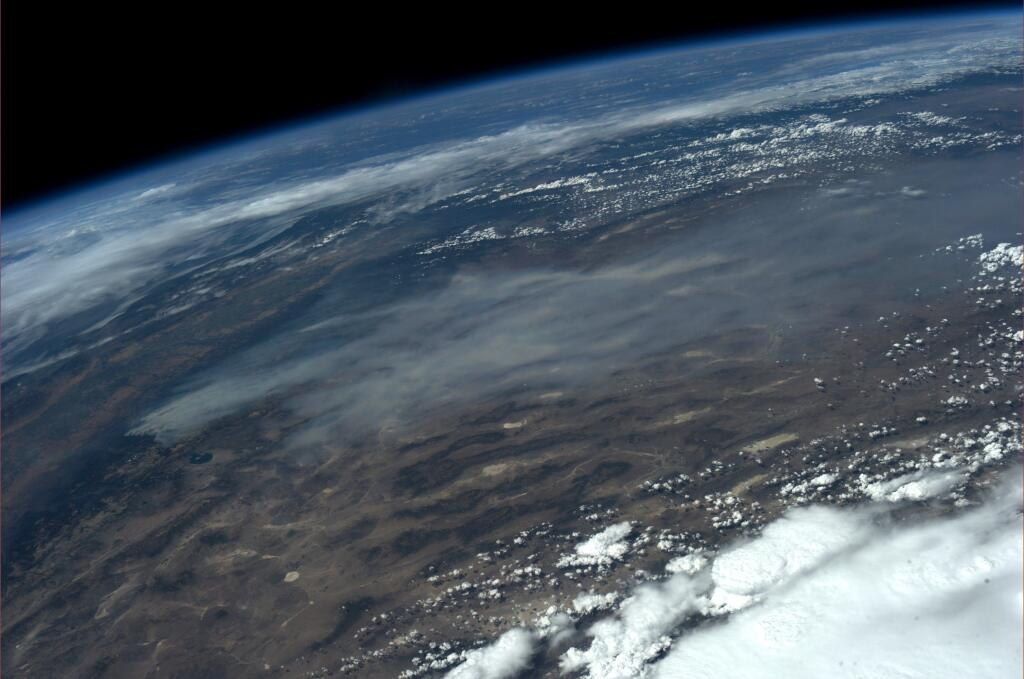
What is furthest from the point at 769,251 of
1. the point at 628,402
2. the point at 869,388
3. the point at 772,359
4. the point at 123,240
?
the point at 123,240

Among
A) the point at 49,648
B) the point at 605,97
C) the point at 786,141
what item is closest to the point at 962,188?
the point at 786,141

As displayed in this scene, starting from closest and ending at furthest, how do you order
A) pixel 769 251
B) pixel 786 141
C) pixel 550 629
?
pixel 550 629 < pixel 769 251 < pixel 786 141

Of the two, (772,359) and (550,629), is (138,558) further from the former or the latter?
(772,359)

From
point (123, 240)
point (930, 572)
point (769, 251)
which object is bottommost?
point (930, 572)

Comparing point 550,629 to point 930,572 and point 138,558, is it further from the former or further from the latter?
point 138,558

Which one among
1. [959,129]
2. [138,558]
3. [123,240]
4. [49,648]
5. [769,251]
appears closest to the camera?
[49,648]

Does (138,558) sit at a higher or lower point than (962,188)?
lower

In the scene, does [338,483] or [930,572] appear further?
[338,483]
